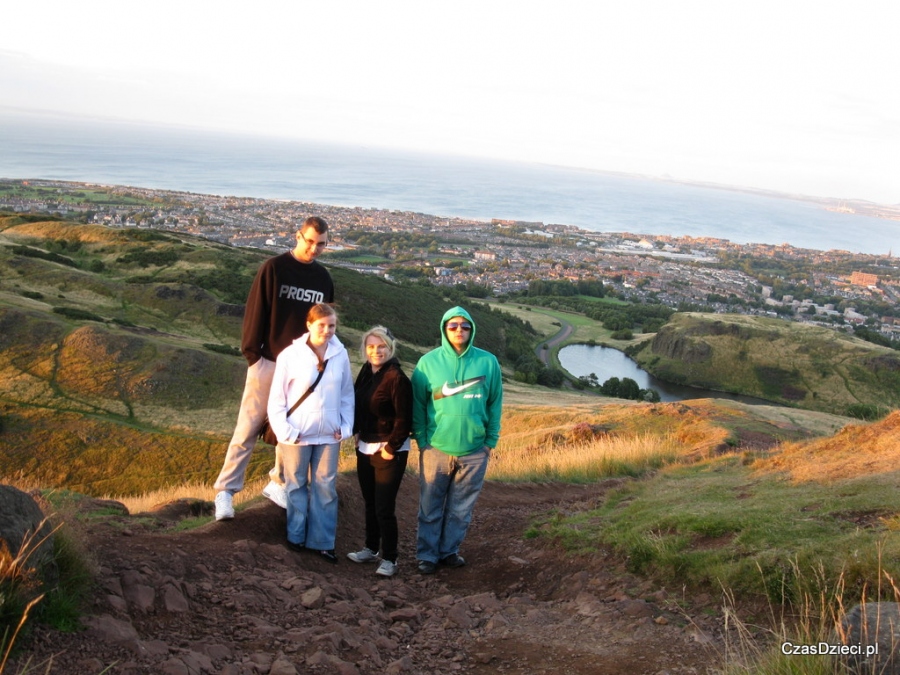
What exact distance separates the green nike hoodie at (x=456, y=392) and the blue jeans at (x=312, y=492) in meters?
0.84

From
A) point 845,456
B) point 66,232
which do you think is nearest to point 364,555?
point 845,456

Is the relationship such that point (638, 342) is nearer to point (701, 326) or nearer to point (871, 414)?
point (701, 326)

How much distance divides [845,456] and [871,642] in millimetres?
5474

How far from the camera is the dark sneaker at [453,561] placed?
6086mm

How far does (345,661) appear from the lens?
3.78 metres

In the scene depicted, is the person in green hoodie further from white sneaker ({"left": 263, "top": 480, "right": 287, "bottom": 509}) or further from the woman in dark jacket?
white sneaker ({"left": 263, "top": 480, "right": 287, "bottom": 509})

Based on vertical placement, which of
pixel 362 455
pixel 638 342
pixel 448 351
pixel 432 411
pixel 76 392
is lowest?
pixel 638 342

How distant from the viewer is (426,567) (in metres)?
5.92

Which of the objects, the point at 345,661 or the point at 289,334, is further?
the point at 289,334

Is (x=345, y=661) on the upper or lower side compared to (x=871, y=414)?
upper

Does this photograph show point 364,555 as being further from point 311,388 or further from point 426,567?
point 311,388

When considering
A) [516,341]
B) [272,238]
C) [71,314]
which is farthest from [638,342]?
[71,314]

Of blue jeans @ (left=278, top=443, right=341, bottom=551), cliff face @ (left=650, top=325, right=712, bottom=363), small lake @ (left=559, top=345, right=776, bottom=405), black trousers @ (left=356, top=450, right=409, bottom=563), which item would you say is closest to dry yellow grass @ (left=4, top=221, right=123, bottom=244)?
small lake @ (left=559, top=345, right=776, bottom=405)

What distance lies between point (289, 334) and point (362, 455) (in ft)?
3.82
